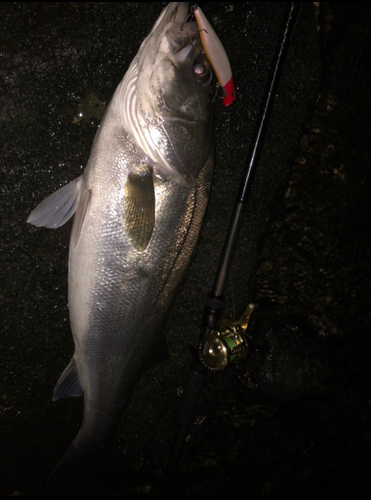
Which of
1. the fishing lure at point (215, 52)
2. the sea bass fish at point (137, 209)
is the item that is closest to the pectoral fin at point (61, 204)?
the sea bass fish at point (137, 209)

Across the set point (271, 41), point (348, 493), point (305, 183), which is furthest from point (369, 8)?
point (348, 493)

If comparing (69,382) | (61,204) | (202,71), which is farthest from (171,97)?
(69,382)

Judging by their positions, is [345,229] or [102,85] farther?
[345,229]

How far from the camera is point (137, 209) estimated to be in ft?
5.07

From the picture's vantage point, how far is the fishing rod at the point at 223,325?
182cm

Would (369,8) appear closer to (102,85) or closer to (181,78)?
(181,78)

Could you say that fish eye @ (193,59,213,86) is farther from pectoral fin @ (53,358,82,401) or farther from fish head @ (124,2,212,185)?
pectoral fin @ (53,358,82,401)

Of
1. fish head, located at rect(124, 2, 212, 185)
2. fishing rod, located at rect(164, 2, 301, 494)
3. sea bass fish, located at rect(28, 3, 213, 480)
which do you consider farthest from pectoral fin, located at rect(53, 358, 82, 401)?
fish head, located at rect(124, 2, 212, 185)

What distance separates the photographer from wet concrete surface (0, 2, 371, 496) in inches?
72.8

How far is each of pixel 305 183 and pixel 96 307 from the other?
1759mm

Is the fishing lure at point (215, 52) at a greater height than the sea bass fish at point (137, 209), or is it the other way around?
the fishing lure at point (215, 52)

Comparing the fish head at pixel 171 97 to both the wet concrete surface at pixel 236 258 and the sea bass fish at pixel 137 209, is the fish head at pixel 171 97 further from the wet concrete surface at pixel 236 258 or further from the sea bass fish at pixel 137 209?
the wet concrete surface at pixel 236 258

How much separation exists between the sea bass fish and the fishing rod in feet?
0.81

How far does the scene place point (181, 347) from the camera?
2377mm
